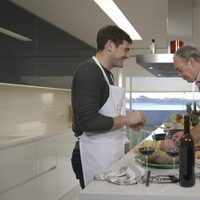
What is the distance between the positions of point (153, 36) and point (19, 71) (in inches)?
95.6

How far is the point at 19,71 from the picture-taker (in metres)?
3.14

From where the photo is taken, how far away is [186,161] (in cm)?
128

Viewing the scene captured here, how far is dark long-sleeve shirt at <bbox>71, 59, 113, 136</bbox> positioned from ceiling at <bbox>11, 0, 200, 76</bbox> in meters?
1.58

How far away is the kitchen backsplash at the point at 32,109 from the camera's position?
353cm

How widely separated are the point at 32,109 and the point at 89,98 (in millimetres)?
2528

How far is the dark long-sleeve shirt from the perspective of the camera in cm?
174

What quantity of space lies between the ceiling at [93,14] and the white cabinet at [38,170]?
4.44 feet

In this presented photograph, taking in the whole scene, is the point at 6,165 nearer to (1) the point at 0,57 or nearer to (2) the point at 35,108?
(1) the point at 0,57

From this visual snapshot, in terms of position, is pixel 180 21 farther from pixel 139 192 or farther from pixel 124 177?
pixel 139 192

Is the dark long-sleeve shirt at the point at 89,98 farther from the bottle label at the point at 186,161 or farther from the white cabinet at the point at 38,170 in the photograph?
the white cabinet at the point at 38,170

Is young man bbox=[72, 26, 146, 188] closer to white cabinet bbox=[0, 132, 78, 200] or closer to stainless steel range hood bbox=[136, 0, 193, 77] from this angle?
white cabinet bbox=[0, 132, 78, 200]

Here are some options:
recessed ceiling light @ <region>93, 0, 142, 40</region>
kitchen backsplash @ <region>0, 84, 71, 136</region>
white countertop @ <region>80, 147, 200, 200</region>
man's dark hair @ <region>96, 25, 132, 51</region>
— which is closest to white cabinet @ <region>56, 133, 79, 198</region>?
kitchen backsplash @ <region>0, 84, 71, 136</region>

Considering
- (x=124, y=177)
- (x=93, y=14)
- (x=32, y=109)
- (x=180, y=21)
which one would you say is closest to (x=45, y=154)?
(x=32, y=109)

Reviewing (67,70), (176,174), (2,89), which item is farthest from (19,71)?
(176,174)
